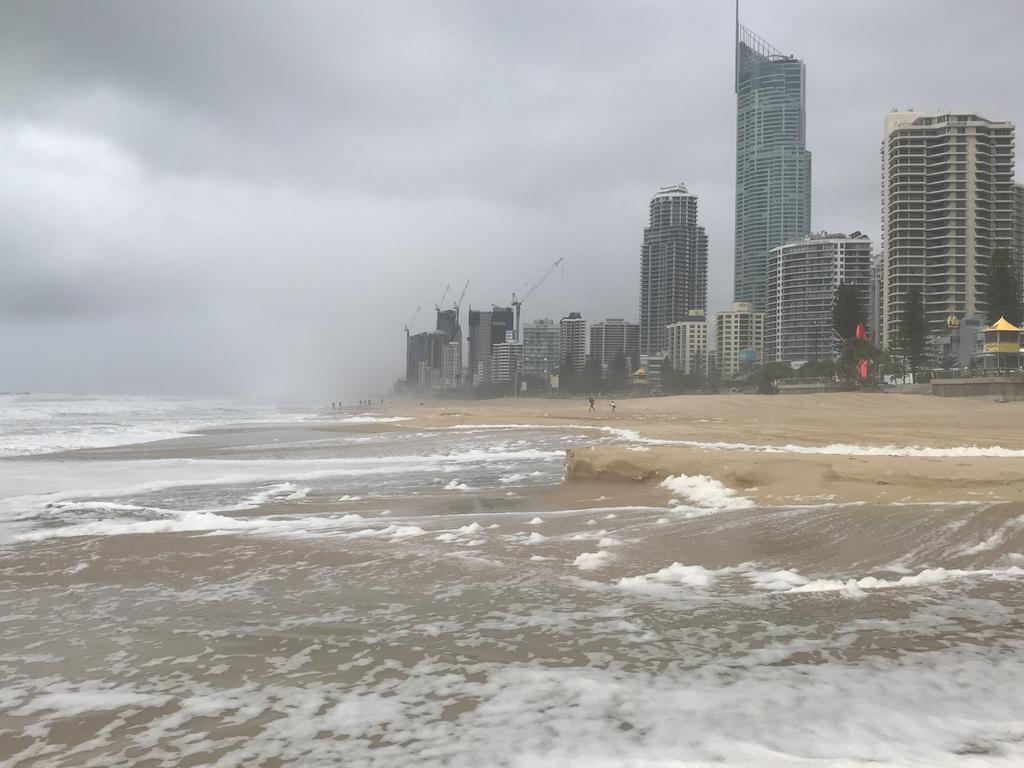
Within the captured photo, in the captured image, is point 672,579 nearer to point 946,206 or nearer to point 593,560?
point 593,560

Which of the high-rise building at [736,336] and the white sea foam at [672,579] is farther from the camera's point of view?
the high-rise building at [736,336]

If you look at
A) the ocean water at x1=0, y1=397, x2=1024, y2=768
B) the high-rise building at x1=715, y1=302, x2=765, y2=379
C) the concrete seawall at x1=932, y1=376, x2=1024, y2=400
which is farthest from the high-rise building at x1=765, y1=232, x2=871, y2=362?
the ocean water at x1=0, y1=397, x2=1024, y2=768

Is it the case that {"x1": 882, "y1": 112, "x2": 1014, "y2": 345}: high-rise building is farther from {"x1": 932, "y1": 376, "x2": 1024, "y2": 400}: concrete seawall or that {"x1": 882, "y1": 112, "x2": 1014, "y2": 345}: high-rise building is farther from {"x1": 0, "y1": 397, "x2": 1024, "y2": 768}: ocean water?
{"x1": 0, "y1": 397, "x2": 1024, "y2": 768}: ocean water

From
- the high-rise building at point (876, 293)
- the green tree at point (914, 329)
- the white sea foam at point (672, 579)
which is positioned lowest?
the white sea foam at point (672, 579)

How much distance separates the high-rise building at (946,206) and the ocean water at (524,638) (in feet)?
427

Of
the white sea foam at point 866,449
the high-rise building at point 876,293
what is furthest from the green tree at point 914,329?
the high-rise building at point 876,293

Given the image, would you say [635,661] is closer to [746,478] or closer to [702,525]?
[702,525]

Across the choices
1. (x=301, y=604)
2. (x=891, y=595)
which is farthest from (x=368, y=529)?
(x=891, y=595)

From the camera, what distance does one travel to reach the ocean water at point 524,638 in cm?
267

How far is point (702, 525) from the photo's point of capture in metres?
6.98

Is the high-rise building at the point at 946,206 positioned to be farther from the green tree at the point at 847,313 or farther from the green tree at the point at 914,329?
the green tree at the point at 847,313

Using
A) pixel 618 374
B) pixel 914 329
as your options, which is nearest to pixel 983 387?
pixel 914 329

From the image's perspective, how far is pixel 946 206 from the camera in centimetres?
12262

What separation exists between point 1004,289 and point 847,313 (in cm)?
1474
